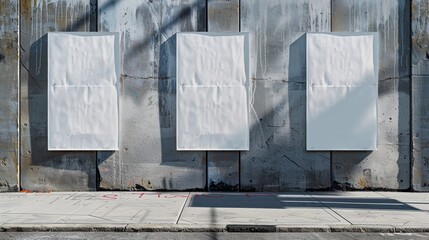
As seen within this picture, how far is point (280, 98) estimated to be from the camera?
38.8 feet

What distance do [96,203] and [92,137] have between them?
7.11 feet

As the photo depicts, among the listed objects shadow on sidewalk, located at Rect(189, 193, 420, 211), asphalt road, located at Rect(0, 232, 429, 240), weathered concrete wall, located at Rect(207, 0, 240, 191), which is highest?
weathered concrete wall, located at Rect(207, 0, 240, 191)

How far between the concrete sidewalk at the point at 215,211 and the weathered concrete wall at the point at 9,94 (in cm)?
66

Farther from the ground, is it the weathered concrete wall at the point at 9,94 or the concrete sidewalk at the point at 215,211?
the weathered concrete wall at the point at 9,94

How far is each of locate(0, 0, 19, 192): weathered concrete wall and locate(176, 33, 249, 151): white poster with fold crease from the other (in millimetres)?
4067

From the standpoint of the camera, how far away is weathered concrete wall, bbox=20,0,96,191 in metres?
11.9

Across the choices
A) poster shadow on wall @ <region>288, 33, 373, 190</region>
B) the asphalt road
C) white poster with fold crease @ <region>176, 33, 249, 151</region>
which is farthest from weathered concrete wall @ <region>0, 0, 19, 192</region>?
poster shadow on wall @ <region>288, 33, 373, 190</region>

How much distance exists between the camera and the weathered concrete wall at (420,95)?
1182 centimetres

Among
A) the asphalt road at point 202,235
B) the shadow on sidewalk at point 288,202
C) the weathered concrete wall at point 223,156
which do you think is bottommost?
the asphalt road at point 202,235

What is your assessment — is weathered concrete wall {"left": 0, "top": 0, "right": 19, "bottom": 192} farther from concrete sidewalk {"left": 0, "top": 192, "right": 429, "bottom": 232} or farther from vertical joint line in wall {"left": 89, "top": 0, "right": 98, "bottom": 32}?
vertical joint line in wall {"left": 89, "top": 0, "right": 98, "bottom": 32}

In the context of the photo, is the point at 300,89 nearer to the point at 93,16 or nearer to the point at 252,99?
the point at 252,99

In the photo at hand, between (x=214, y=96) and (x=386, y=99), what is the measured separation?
4.29 meters

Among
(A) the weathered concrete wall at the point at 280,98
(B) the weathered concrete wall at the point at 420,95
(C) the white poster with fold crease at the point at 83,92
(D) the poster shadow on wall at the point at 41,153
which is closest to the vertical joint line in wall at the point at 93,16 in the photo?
(C) the white poster with fold crease at the point at 83,92

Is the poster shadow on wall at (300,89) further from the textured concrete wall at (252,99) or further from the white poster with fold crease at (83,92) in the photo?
the white poster with fold crease at (83,92)
